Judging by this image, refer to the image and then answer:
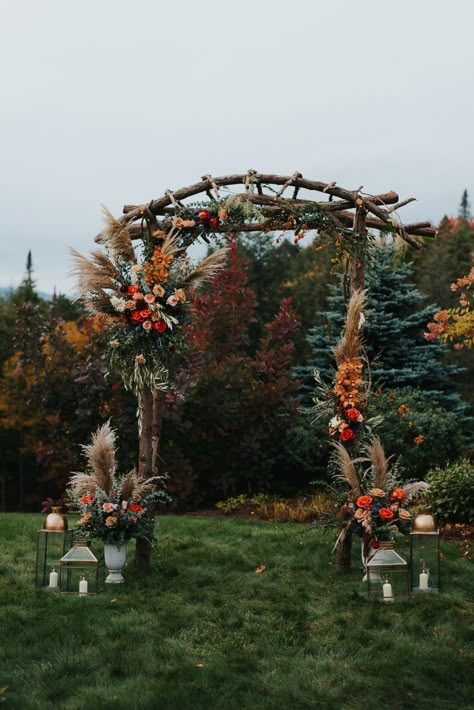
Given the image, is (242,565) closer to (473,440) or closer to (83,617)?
(83,617)

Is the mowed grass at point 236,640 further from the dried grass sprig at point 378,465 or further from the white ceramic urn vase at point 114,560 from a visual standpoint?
the dried grass sprig at point 378,465

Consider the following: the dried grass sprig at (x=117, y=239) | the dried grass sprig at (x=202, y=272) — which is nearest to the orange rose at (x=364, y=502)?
the dried grass sprig at (x=202, y=272)

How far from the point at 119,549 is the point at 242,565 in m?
1.25

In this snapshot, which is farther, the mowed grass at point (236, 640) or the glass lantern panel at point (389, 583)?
the glass lantern panel at point (389, 583)

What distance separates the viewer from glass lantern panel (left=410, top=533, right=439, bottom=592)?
6.86m

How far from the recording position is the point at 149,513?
7516 mm

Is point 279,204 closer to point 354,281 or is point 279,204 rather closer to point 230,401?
point 354,281

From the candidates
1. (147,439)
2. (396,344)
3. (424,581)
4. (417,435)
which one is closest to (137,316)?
(147,439)

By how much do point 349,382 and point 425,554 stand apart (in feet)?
5.28

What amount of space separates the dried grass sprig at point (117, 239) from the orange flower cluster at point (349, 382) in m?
2.13

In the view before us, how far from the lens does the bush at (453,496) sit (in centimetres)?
943

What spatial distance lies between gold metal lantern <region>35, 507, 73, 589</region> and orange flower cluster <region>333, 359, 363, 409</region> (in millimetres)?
2685

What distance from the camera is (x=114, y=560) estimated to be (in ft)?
23.5

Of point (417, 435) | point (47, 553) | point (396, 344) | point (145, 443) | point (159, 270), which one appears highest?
point (396, 344)
